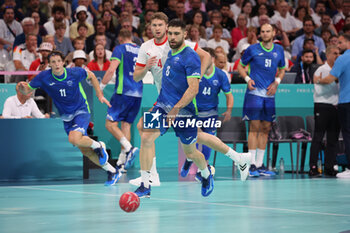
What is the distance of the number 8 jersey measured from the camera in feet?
43.0

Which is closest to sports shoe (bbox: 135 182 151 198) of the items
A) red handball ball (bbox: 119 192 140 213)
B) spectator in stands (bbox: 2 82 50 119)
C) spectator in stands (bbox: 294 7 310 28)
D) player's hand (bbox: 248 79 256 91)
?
red handball ball (bbox: 119 192 140 213)

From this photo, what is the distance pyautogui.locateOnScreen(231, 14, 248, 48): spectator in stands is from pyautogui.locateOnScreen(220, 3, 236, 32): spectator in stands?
680mm

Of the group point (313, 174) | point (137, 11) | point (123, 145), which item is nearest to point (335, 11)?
point (137, 11)

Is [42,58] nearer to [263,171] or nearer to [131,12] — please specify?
[131,12]

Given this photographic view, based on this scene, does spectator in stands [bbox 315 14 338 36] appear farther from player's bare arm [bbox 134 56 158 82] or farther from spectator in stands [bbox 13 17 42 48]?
player's bare arm [bbox 134 56 158 82]

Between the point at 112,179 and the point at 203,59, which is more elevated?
the point at 203,59

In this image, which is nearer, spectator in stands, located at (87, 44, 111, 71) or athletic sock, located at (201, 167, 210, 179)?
athletic sock, located at (201, 167, 210, 179)

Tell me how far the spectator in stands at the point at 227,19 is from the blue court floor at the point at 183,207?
8.78m

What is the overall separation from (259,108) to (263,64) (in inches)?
33.0

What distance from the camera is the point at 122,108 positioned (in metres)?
13.5

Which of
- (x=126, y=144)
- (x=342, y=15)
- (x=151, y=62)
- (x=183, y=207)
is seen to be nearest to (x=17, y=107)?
(x=126, y=144)

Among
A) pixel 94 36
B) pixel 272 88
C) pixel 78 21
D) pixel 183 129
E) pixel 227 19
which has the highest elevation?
pixel 227 19

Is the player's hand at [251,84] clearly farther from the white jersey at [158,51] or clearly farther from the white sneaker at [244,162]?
the white jersey at [158,51]

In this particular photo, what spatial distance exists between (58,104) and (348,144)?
5205mm
